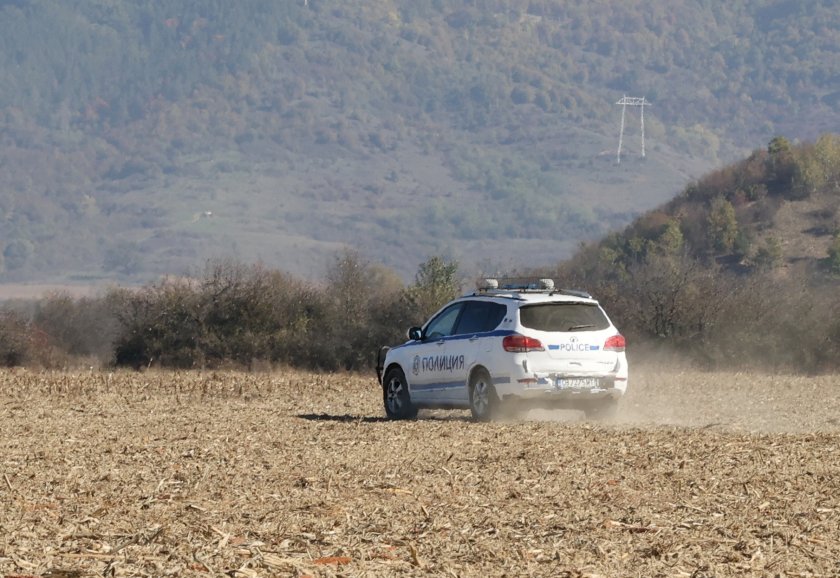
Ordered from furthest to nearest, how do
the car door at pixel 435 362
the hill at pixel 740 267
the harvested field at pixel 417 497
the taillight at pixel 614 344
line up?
the hill at pixel 740 267, the car door at pixel 435 362, the taillight at pixel 614 344, the harvested field at pixel 417 497

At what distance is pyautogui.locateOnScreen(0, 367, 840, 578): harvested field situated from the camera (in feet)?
28.5

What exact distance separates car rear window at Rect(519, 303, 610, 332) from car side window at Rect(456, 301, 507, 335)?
361 mm

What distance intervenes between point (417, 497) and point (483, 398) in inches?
286

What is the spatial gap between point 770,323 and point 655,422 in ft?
79.4

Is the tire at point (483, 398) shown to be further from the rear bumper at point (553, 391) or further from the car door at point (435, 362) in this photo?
the car door at point (435, 362)

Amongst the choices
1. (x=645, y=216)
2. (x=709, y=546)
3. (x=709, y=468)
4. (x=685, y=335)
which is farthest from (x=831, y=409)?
(x=645, y=216)

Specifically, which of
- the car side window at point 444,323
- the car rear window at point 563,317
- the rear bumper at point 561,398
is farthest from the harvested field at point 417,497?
the car side window at point 444,323

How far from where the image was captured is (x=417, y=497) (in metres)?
11.1

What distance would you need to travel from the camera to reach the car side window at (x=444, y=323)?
1945cm

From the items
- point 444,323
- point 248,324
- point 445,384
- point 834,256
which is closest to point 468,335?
point 445,384

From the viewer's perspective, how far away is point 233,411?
2123 centimetres

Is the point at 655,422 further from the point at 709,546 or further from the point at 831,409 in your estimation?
the point at 709,546

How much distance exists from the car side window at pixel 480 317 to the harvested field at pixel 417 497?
1.17m

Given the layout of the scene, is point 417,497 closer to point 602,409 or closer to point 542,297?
point 542,297
